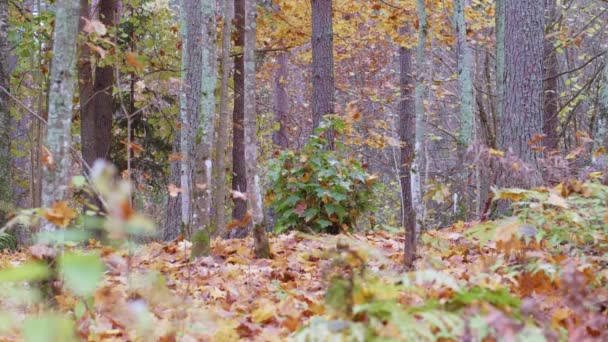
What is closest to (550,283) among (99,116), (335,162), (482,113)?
(335,162)

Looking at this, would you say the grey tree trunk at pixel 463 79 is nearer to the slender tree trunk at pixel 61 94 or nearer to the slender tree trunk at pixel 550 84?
the slender tree trunk at pixel 550 84

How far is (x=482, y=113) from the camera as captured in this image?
1520 centimetres

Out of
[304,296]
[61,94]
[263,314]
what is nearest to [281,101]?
[304,296]

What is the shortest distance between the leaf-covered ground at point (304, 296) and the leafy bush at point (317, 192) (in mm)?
2171

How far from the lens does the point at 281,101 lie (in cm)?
1773

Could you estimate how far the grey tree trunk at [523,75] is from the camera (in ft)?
24.6

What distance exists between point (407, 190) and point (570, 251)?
1004 cm

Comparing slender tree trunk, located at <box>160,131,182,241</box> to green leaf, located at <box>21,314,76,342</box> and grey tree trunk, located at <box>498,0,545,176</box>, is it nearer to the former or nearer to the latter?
grey tree trunk, located at <box>498,0,545,176</box>

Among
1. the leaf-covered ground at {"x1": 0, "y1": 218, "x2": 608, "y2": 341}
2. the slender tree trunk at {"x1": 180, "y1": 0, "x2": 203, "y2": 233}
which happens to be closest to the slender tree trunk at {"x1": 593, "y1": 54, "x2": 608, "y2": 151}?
the leaf-covered ground at {"x1": 0, "y1": 218, "x2": 608, "y2": 341}

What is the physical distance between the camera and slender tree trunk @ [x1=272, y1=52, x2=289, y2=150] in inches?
658

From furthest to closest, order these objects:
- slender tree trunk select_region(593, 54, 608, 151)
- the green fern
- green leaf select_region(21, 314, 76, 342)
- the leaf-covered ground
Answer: the green fern
slender tree trunk select_region(593, 54, 608, 151)
the leaf-covered ground
green leaf select_region(21, 314, 76, 342)

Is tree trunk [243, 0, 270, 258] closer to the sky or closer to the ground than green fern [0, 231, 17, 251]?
closer to the sky

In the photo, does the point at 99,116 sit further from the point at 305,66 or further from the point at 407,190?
the point at 305,66

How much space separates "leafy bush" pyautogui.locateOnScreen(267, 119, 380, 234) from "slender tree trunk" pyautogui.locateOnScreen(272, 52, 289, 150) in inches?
325
